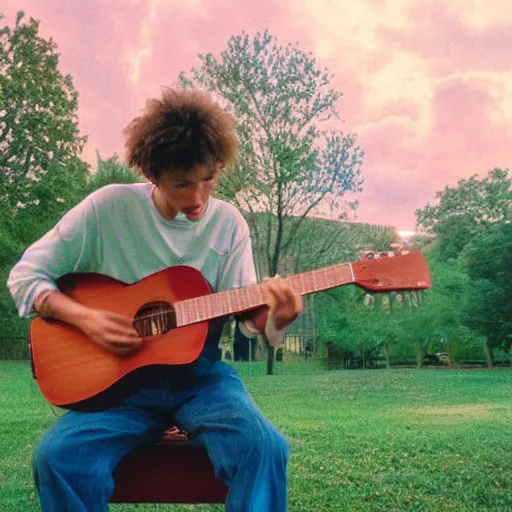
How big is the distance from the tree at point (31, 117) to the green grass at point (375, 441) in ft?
16.7

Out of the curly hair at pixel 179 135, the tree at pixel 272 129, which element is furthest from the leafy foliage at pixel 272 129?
→ the curly hair at pixel 179 135

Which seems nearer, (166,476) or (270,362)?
(166,476)

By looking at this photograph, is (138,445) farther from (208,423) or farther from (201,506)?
(201,506)

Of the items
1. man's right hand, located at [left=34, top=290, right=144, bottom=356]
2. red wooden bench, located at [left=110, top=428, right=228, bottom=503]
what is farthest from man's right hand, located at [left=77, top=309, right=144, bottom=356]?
red wooden bench, located at [left=110, top=428, right=228, bottom=503]

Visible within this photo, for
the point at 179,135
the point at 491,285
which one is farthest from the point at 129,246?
the point at 491,285

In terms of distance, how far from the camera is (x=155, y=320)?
6.91 feet

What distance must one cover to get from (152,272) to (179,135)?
0.42 metres

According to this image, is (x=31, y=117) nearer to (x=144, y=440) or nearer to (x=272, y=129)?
(x=272, y=129)

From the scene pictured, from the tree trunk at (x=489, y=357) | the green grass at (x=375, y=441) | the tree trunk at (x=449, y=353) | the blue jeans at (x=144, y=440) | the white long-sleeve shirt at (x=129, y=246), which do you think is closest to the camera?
the blue jeans at (x=144, y=440)

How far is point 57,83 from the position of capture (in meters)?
18.1

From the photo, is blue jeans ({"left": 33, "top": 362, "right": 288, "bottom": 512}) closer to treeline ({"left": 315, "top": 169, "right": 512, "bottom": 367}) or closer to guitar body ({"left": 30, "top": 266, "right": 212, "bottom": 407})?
guitar body ({"left": 30, "top": 266, "right": 212, "bottom": 407})

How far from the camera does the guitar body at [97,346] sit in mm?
2045

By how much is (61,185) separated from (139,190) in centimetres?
1624

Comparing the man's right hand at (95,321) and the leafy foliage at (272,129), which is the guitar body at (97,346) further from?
the leafy foliage at (272,129)
